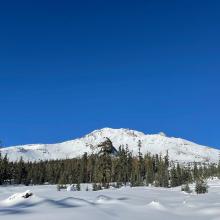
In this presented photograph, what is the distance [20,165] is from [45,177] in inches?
388

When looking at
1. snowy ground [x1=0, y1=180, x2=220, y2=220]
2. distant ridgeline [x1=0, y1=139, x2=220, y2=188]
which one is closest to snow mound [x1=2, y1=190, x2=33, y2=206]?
snowy ground [x1=0, y1=180, x2=220, y2=220]

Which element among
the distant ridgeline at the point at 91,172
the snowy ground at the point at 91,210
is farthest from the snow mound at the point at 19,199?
the distant ridgeline at the point at 91,172

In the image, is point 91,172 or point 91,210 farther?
point 91,172

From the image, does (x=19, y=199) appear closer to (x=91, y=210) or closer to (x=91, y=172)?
(x=91, y=210)

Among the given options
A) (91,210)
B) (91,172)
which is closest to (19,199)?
(91,210)

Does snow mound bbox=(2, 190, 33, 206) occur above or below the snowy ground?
above

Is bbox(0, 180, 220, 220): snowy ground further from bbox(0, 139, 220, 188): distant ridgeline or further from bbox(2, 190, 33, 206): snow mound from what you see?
bbox(0, 139, 220, 188): distant ridgeline

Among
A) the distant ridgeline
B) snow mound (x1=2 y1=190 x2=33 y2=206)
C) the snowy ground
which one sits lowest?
the snowy ground

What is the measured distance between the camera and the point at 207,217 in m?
17.6

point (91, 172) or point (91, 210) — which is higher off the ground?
point (91, 172)

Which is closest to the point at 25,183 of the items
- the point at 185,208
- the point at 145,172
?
the point at 145,172

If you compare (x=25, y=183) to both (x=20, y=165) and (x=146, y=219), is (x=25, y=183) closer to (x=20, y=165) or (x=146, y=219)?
(x=20, y=165)

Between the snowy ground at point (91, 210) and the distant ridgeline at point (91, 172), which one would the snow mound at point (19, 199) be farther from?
the distant ridgeline at point (91, 172)

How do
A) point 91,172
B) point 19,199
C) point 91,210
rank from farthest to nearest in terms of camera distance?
point 91,172
point 19,199
point 91,210
